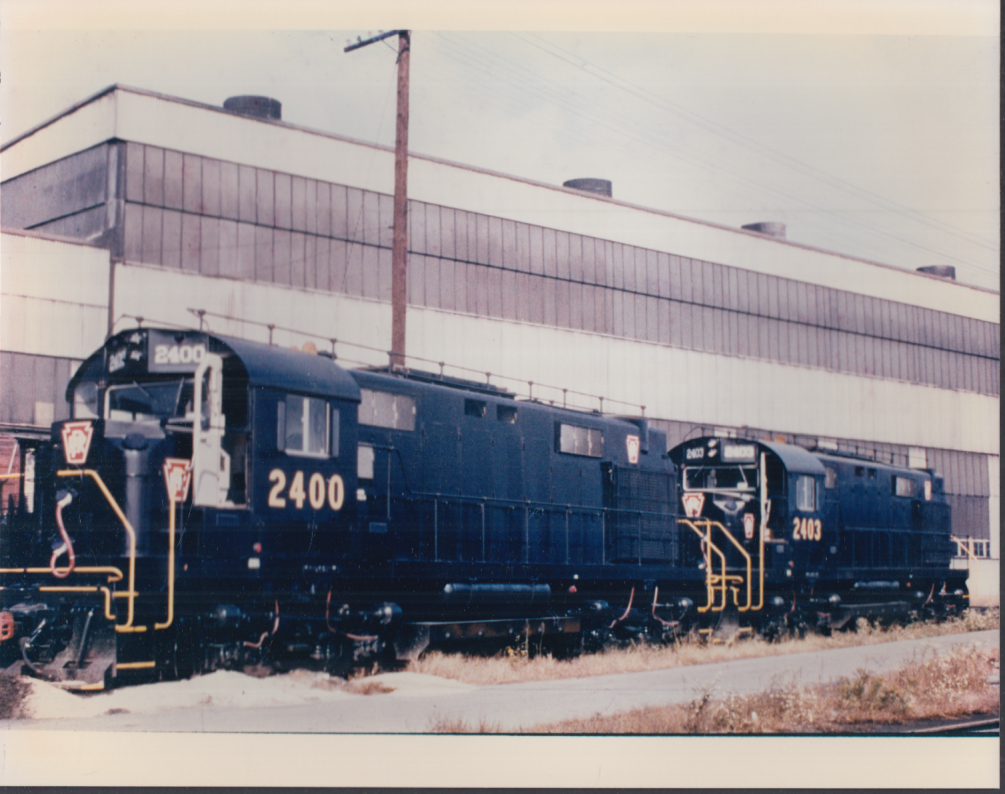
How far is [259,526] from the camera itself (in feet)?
34.7

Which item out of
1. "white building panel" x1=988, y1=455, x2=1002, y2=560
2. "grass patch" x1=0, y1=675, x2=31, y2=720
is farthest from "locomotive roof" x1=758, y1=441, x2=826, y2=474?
"grass patch" x1=0, y1=675, x2=31, y2=720

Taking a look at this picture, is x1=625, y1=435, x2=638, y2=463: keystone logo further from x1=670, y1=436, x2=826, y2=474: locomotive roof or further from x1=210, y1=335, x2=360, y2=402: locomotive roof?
x1=210, y1=335, x2=360, y2=402: locomotive roof

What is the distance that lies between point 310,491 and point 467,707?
9.19 ft

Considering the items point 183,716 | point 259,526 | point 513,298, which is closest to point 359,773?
point 183,716

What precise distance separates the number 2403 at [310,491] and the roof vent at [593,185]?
572 centimetres

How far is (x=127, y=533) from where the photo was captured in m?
10.1

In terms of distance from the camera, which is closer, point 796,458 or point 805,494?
point 796,458

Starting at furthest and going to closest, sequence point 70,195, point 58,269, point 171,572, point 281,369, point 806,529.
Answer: point 806,529 → point 70,195 → point 58,269 → point 281,369 → point 171,572

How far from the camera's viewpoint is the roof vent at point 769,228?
14.6 m

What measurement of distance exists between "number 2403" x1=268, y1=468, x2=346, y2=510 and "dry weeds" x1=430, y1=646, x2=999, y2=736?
259 cm

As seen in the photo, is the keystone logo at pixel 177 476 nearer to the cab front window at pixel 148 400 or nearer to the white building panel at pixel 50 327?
the cab front window at pixel 148 400

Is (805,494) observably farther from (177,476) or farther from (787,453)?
(177,476)

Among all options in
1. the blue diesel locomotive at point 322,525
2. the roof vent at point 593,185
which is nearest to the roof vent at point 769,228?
the roof vent at point 593,185

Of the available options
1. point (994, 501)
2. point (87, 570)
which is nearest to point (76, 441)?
point (87, 570)
